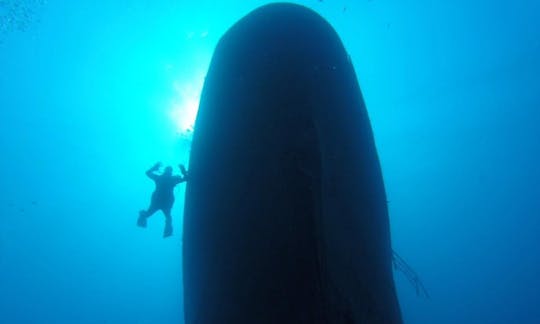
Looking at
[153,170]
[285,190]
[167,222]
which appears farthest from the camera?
[167,222]

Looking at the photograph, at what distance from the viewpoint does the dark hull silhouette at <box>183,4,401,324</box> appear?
7.64 ft

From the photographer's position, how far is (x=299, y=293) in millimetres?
2244

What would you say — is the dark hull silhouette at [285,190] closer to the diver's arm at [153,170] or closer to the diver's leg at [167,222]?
the diver's arm at [153,170]

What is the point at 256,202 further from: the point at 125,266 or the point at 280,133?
the point at 125,266

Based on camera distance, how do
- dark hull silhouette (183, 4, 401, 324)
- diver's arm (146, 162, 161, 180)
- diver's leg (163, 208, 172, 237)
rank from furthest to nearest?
diver's leg (163, 208, 172, 237)
diver's arm (146, 162, 161, 180)
dark hull silhouette (183, 4, 401, 324)

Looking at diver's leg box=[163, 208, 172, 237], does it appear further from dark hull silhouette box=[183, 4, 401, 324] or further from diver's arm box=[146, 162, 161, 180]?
dark hull silhouette box=[183, 4, 401, 324]

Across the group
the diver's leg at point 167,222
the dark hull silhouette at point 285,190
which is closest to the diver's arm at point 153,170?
the diver's leg at point 167,222

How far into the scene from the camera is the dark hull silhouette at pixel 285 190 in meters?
2.33

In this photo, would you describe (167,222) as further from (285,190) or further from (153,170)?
(285,190)

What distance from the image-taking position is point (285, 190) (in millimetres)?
2482

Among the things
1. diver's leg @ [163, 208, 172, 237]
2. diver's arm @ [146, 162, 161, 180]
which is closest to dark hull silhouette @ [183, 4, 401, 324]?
diver's arm @ [146, 162, 161, 180]

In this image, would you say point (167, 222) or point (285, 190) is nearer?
point (285, 190)

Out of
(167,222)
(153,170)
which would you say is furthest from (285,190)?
(167,222)

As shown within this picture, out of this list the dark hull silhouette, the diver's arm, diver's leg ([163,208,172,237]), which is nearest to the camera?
the dark hull silhouette
